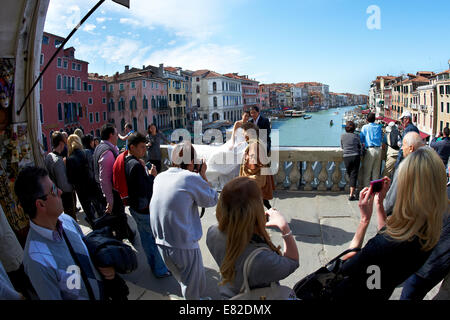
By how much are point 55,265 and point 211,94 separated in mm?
68344

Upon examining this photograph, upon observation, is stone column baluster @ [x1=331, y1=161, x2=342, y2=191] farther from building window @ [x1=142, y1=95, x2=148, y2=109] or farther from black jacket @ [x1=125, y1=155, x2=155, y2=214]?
building window @ [x1=142, y1=95, x2=148, y2=109]

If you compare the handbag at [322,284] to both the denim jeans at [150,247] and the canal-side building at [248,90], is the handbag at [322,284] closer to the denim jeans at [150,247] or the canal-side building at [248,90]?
the denim jeans at [150,247]

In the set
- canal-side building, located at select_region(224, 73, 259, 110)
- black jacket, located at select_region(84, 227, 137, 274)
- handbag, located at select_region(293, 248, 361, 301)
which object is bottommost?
handbag, located at select_region(293, 248, 361, 301)

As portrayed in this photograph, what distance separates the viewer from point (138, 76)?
145 ft

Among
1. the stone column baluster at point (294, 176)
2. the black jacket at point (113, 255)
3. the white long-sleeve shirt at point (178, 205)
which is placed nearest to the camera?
the black jacket at point (113, 255)

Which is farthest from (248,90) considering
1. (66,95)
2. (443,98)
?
(66,95)

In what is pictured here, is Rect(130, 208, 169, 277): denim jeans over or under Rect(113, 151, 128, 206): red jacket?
under

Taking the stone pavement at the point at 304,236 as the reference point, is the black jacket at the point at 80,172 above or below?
above

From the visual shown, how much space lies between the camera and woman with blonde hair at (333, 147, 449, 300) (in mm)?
1567

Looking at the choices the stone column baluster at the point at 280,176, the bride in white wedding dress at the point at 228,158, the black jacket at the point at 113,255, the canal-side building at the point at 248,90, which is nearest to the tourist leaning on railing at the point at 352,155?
the stone column baluster at the point at 280,176

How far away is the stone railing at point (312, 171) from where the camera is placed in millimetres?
5383

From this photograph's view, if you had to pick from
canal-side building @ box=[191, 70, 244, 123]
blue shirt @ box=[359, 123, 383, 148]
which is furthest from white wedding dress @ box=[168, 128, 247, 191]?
canal-side building @ box=[191, 70, 244, 123]

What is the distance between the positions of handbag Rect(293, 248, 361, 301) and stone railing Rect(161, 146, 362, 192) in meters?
3.65
